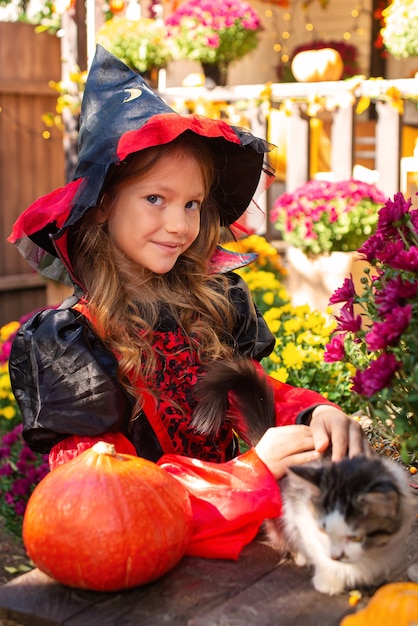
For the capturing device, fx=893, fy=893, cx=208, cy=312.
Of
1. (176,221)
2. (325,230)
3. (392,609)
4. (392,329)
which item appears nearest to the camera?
(392,609)

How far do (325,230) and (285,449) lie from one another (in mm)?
3553

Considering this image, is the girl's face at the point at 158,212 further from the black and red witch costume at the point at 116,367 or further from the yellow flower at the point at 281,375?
the yellow flower at the point at 281,375

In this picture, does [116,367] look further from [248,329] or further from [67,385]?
[248,329]

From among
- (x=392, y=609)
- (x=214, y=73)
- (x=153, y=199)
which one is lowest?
(x=392, y=609)

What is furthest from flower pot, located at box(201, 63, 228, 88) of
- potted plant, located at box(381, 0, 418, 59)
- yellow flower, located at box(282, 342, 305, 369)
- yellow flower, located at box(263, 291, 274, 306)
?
yellow flower, located at box(282, 342, 305, 369)

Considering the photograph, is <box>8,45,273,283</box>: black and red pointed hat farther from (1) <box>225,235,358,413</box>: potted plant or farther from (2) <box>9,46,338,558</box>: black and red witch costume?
(1) <box>225,235,358,413</box>: potted plant

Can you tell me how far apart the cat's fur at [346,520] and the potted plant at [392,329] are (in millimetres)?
92

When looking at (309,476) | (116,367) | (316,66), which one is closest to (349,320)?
(309,476)

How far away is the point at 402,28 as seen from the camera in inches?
254

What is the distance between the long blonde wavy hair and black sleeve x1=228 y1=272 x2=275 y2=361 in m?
0.03

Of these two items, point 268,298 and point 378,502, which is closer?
point 378,502

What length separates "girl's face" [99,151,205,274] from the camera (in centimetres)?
223

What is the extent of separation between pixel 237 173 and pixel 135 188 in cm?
39

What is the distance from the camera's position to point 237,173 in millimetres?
2502
